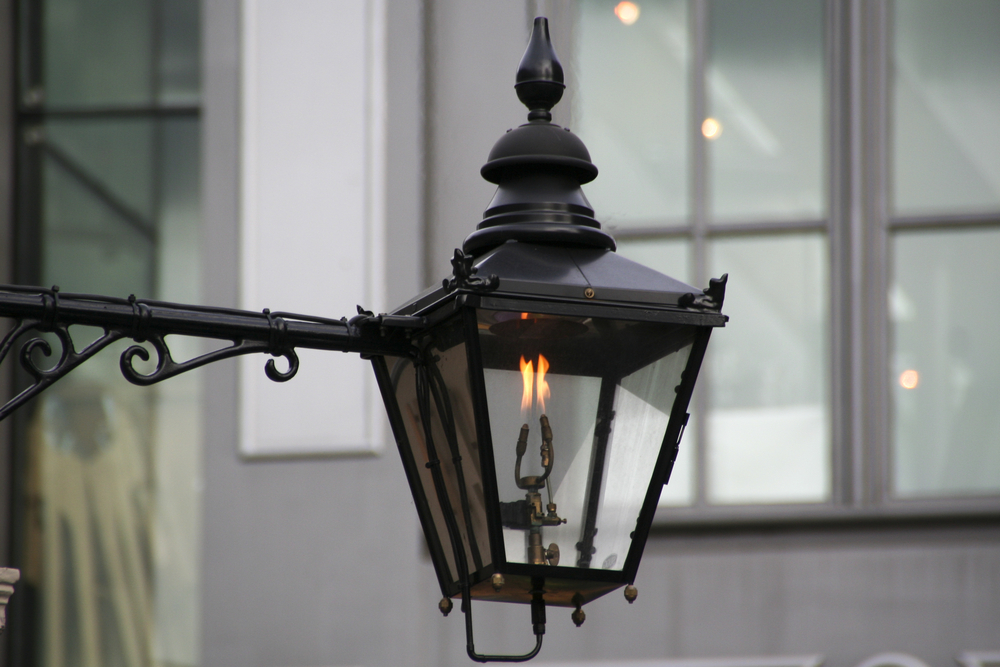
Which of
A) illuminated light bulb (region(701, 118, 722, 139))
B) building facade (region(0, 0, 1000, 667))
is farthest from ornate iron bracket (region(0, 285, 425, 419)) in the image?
illuminated light bulb (region(701, 118, 722, 139))

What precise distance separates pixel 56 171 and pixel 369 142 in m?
1.98

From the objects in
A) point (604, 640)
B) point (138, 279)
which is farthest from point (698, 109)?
point (138, 279)

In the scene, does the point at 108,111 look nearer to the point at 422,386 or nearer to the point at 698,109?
the point at 698,109

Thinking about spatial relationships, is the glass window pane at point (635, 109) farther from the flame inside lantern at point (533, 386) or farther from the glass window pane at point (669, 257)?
the flame inside lantern at point (533, 386)

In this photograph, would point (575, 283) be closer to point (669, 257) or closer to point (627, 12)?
point (669, 257)

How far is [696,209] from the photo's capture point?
5473 mm

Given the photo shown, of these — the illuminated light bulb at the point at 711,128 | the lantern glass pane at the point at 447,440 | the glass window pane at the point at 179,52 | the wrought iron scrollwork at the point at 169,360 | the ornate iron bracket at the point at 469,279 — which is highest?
the glass window pane at the point at 179,52

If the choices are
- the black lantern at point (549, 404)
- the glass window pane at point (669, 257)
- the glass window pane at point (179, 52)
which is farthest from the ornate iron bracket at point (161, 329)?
the glass window pane at point (179, 52)

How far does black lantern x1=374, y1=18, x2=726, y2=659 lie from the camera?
7.08 feet

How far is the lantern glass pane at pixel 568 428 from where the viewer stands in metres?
2.17

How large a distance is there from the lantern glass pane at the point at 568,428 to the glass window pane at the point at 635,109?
329 cm

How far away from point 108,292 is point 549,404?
4.51m

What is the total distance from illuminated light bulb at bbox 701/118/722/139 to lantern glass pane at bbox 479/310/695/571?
3467 millimetres

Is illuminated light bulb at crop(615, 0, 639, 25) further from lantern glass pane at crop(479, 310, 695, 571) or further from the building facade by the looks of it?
lantern glass pane at crop(479, 310, 695, 571)
